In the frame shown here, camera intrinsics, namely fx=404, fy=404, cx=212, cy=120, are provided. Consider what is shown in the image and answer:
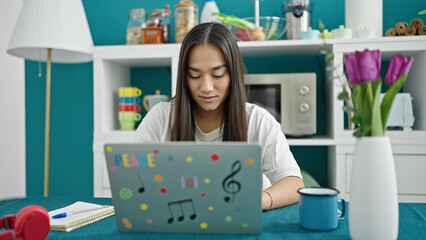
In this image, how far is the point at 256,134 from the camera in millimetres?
1440

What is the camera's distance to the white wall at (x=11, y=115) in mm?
2754

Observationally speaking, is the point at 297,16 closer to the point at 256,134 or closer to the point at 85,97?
the point at 256,134

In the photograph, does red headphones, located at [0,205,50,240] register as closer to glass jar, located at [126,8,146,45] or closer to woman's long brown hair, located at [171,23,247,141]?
woman's long brown hair, located at [171,23,247,141]

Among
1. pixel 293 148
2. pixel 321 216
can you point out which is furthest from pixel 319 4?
pixel 321 216

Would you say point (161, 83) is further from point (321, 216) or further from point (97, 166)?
point (321, 216)

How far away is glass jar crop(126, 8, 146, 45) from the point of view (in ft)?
7.53

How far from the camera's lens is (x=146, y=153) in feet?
2.47

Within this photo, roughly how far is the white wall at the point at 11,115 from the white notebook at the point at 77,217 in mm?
1990

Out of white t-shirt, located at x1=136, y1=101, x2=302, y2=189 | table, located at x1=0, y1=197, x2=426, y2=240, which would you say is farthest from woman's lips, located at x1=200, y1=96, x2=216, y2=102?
table, located at x1=0, y1=197, x2=426, y2=240

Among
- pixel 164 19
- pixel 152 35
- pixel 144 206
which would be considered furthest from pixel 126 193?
pixel 164 19

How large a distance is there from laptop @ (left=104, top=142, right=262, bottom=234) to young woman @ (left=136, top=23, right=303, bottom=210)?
43 centimetres

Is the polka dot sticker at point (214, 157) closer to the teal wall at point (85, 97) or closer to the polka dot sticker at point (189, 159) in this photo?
the polka dot sticker at point (189, 159)

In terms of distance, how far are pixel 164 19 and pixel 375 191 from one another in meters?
1.86

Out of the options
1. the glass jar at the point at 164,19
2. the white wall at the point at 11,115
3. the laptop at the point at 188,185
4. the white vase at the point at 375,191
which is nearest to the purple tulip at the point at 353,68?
the white vase at the point at 375,191
